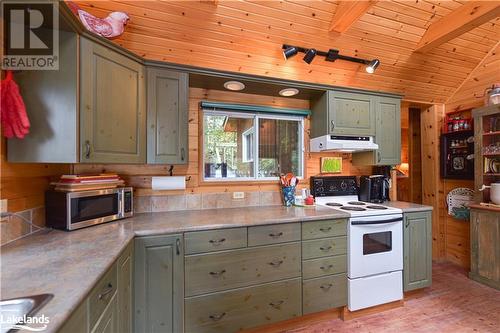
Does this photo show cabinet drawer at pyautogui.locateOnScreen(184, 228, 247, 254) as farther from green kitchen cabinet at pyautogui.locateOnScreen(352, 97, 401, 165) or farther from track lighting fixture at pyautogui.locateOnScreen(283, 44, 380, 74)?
green kitchen cabinet at pyautogui.locateOnScreen(352, 97, 401, 165)

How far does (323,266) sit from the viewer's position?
2031 mm

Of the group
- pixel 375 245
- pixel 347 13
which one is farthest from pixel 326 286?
pixel 347 13

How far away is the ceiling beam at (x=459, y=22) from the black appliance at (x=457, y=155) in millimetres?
1377

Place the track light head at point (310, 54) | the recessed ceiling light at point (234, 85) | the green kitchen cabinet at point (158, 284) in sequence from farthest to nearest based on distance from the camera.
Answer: the recessed ceiling light at point (234, 85) < the track light head at point (310, 54) < the green kitchen cabinet at point (158, 284)

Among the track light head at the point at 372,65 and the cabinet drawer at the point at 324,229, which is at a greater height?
the track light head at the point at 372,65

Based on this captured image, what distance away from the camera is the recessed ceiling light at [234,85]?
220 centimetres

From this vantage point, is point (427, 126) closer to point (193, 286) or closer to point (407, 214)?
point (407, 214)

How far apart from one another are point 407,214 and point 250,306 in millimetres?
1769

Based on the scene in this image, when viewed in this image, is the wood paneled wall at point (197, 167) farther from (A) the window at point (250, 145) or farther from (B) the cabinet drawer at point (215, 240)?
A: (B) the cabinet drawer at point (215, 240)

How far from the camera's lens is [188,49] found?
2.06 m

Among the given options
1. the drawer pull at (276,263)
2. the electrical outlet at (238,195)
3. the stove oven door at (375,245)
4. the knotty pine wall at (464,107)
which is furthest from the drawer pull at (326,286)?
the knotty pine wall at (464,107)

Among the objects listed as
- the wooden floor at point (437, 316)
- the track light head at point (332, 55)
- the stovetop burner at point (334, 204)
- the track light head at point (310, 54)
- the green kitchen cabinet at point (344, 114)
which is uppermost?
the track light head at point (332, 55)

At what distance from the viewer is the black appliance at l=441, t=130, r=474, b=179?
3.00 metres

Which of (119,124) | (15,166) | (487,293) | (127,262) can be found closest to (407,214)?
(487,293)
